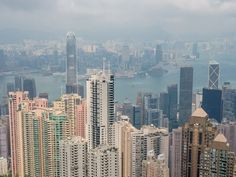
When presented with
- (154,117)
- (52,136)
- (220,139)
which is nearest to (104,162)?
(220,139)

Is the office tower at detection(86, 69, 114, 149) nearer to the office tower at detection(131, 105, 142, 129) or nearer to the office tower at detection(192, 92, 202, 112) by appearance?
the office tower at detection(131, 105, 142, 129)

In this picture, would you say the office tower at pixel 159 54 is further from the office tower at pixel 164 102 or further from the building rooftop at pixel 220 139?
the building rooftop at pixel 220 139

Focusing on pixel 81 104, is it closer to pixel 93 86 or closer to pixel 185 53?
pixel 93 86

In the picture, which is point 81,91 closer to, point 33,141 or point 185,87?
point 33,141

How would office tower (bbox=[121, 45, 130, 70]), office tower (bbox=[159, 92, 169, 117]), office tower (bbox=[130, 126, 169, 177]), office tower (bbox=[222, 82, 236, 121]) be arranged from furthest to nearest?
office tower (bbox=[159, 92, 169, 117]) → office tower (bbox=[222, 82, 236, 121]) → office tower (bbox=[121, 45, 130, 70]) → office tower (bbox=[130, 126, 169, 177])

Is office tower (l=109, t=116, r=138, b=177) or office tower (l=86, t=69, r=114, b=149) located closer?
office tower (l=109, t=116, r=138, b=177)

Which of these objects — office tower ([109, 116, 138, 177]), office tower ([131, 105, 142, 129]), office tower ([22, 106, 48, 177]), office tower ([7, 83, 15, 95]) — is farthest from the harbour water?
office tower ([109, 116, 138, 177])

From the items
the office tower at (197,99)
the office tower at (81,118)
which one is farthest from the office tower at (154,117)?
the office tower at (81,118)

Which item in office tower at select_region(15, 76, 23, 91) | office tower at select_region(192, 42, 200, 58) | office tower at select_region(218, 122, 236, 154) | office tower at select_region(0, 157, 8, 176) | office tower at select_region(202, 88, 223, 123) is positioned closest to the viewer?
office tower at select_region(218, 122, 236, 154)
